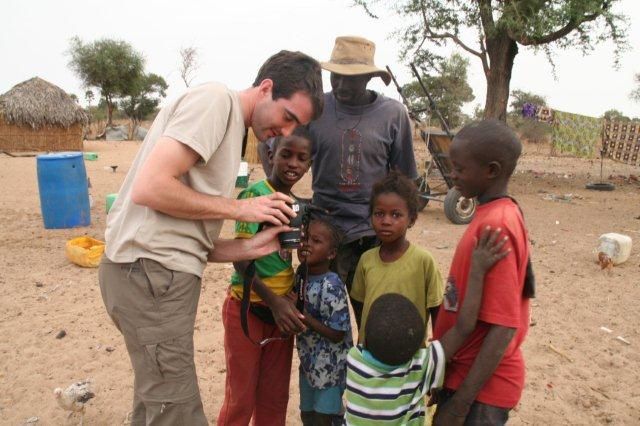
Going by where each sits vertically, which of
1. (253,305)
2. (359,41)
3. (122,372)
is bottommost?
(122,372)

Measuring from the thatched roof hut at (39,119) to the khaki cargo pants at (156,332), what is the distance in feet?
68.6

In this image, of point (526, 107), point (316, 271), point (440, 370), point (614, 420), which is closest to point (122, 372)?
point (316, 271)

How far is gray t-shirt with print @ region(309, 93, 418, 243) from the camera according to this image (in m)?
2.70

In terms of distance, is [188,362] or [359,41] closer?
[188,362]

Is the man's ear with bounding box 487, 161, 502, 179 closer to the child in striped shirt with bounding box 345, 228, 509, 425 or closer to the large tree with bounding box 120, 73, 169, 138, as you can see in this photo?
the child in striped shirt with bounding box 345, 228, 509, 425

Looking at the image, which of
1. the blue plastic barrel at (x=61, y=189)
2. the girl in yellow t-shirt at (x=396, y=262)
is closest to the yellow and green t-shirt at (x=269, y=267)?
the girl in yellow t-shirt at (x=396, y=262)

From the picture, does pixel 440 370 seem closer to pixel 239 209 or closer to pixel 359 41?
pixel 239 209

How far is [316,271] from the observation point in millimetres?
2377

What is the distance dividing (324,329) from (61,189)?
6143 millimetres

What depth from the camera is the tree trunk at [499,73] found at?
471 inches

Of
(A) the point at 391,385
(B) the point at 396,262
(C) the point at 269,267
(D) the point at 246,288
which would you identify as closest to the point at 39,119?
(C) the point at 269,267

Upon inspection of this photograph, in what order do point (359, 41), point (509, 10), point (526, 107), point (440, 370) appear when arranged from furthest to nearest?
point (526, 107) < point (509, 10) < point (359, 41) < point (440, 370)

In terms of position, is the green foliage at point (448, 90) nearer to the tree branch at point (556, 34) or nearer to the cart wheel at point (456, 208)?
the tree branch at point (556, 34)

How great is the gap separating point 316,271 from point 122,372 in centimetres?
187
